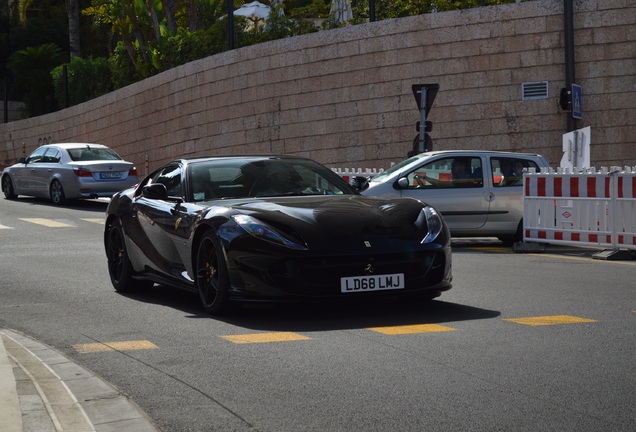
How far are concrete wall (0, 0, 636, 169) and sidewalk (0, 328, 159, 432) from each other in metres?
21.6

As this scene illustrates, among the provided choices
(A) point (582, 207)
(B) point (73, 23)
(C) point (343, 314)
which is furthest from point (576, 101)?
(B) point (73, 23)

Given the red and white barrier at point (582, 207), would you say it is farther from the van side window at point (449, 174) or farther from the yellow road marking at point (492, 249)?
the van side window at point (449, 174)

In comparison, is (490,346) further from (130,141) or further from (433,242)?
(130,141)

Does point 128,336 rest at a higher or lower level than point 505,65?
lower

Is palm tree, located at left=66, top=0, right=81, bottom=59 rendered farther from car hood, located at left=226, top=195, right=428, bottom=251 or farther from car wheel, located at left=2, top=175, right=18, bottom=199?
car hood, located at left=226, top=195, right=428, bottom=251

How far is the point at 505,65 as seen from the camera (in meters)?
28.3

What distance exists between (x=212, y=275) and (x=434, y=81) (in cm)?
2097

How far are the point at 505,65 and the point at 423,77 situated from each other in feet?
7.14

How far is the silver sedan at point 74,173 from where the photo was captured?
26312mm

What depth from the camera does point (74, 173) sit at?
2645 centimetres

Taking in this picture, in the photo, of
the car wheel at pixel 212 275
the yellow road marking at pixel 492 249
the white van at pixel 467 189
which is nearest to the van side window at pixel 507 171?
the white van at pixel 467 189

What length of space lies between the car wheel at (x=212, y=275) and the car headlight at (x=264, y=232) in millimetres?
269

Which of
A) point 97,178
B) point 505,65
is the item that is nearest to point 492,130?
point 505,65

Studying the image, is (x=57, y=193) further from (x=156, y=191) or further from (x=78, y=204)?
(x=156, y=191)
